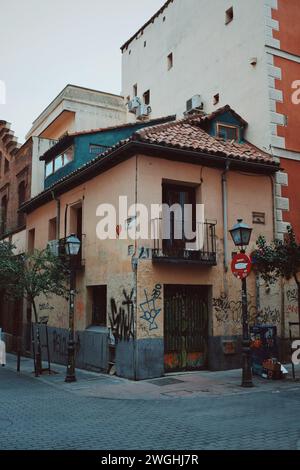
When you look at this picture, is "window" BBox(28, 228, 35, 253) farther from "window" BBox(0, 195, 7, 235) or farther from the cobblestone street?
the cobblestone street

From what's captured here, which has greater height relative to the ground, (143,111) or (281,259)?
(143,111)

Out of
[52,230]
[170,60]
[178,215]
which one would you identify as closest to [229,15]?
[170,60]

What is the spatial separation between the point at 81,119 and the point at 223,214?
1091 centimetres

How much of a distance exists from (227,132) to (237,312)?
6.15 metres

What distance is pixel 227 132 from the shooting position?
15625 millimetres

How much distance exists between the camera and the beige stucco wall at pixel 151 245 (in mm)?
12234

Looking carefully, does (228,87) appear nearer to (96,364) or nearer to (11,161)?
(96,364)

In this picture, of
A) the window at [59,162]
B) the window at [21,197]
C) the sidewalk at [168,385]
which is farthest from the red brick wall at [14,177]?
the sidewalk at [168,385]

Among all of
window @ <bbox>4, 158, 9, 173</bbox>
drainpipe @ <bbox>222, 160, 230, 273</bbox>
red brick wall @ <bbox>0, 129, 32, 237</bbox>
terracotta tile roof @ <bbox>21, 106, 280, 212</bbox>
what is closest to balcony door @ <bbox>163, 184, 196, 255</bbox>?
drainpipe @ <bbox>222, 160, 230, 273</bbox>

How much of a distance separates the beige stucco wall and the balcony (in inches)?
11.8

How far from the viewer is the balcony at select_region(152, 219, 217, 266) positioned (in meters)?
12.1

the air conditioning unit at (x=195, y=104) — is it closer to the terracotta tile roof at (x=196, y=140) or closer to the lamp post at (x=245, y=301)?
the terracotta tile roof at (x=196, y=140)

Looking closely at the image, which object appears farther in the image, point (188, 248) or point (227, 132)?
point (227, 132)

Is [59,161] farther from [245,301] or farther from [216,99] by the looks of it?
[245,301]
